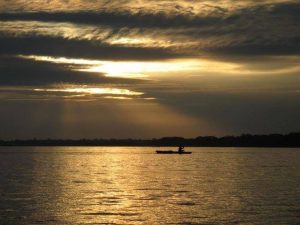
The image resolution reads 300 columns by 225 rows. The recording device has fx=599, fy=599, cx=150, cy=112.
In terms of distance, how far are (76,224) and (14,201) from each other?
18.0m


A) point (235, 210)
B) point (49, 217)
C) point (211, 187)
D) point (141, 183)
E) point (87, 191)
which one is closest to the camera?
point (49, 217)

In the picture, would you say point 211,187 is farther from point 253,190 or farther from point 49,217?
point 49,217

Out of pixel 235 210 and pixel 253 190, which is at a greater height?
pixel 253 190

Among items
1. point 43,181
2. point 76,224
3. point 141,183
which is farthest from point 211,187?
point 76,224

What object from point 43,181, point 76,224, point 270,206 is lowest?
point 76,224

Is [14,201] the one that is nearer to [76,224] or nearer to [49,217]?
[49,217]

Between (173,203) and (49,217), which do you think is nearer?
(49,217)

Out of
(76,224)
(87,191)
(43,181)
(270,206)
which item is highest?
(43,181)

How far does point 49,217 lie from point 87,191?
22999 mm

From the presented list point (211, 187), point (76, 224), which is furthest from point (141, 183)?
point (76, 224)

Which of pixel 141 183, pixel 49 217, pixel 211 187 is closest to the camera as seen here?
pixel 49 217

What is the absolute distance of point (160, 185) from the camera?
8412 cm

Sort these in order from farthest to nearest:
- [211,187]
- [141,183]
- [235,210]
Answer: [141,183]
[211,187]
[235,210]

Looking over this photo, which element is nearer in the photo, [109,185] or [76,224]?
[76,224]
